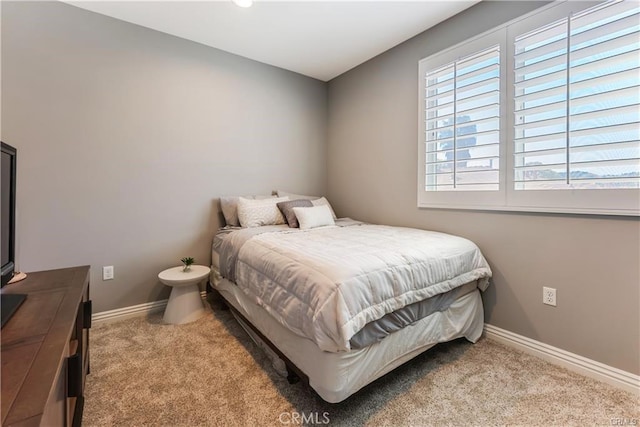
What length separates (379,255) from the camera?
155cm

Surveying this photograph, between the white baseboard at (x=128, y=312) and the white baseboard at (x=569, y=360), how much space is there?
2.80m

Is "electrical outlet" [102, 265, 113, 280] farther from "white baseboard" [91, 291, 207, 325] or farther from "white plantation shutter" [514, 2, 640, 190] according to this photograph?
"white plantation shutter" [514, 2, 640, 190]

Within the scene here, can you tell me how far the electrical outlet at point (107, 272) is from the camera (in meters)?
2.34

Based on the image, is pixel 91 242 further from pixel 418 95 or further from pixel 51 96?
pixel 418 95

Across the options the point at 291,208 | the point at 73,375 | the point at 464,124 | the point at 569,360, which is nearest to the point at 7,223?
the point at 73,375

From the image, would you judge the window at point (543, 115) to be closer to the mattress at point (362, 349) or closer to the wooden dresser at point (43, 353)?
the mattress at point (362, 349)

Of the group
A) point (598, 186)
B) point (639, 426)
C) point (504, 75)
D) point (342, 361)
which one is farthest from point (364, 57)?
point (639, 426)

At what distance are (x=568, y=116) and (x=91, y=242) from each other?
351cm

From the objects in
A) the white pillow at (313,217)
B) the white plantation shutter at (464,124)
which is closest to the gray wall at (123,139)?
the white pillow at (313,217)

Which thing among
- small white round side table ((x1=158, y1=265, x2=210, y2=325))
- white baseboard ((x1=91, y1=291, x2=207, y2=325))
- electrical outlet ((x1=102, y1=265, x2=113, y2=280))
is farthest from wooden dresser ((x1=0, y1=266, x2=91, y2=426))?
white baseboard ((x1=91, y1=291, x2=207, y2=325))

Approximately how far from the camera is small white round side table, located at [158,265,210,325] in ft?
7.47

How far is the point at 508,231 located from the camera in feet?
6.65

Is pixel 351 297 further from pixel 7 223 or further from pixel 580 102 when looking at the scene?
pixel 580 102
